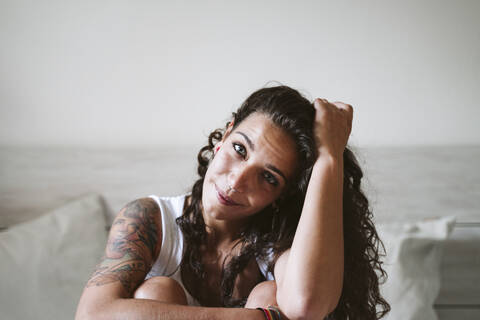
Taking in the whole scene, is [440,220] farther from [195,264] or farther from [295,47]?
[195,264]

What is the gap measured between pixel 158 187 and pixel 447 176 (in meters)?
1.13

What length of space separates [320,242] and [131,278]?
1.37ft

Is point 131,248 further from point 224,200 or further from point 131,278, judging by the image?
point 224,200

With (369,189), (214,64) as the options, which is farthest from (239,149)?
(369,189)

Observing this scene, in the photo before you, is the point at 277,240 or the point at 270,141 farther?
the point at 277,240

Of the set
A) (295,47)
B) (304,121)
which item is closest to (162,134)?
(295,47)

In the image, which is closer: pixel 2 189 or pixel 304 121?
pixel 304 121

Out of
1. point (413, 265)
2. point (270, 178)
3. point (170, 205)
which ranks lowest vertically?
point (413, 265)

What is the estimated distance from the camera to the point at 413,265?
1.37 m

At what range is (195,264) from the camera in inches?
41.4

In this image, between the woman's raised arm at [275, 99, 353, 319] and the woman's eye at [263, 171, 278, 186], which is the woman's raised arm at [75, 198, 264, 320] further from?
the woman's eye at [263, 171, 278, 186]

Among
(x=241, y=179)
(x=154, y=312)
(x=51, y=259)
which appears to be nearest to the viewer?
(x=154, y=312)

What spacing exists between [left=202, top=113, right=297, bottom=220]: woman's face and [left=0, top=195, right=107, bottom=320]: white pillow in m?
0.63

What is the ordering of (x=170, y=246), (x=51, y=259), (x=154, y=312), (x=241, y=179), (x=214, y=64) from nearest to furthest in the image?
(x=154, y=312) < (x=241, y=179) < (x=170, y=246) < (x=51, y=259) < (x=214, y=64)
